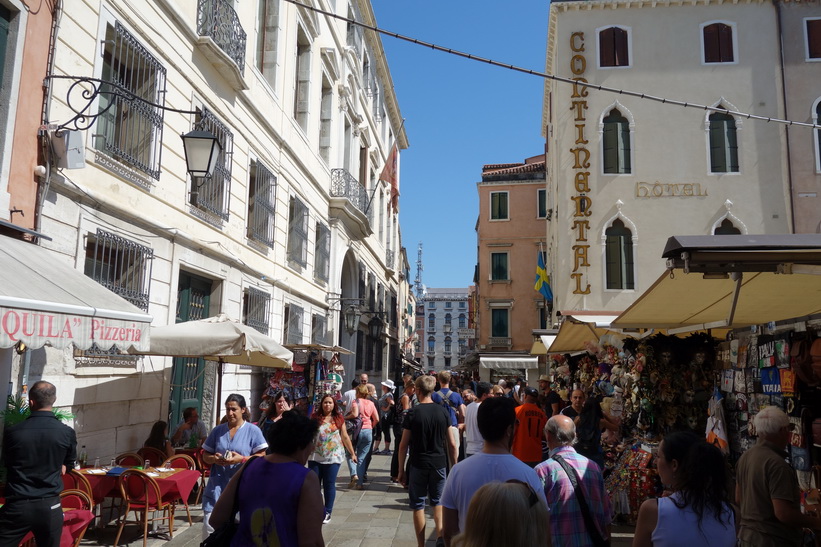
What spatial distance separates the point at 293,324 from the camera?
16109 millimetres

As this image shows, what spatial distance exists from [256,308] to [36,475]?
29.3 ft

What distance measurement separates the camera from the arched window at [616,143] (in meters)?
20.0

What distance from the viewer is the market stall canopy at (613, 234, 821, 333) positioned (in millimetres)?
4414

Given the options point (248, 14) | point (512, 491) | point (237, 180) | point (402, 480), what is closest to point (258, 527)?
point (512, 491)

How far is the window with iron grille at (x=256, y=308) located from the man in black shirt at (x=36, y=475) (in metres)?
7.92

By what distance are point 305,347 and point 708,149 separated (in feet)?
45.5

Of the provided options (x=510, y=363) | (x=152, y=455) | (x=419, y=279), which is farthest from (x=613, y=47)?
(x=419, y=279)

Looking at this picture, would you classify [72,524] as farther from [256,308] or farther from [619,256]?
[619,256]

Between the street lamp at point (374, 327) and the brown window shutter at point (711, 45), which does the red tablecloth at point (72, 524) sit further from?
the brown window shutter at point (711, 45)

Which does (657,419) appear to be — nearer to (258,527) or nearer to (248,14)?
(258,527)

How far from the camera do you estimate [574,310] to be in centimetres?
1953

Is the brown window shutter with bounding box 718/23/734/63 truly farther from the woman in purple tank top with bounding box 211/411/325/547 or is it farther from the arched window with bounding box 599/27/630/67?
the woman in purple tank top with bounding box 211/411/325/547

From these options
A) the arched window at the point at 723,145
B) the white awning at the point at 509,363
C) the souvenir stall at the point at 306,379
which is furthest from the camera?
the white awning at the point at 509,363

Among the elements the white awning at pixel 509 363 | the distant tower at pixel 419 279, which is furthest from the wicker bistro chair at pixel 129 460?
the distant tower at pixel 419 279
